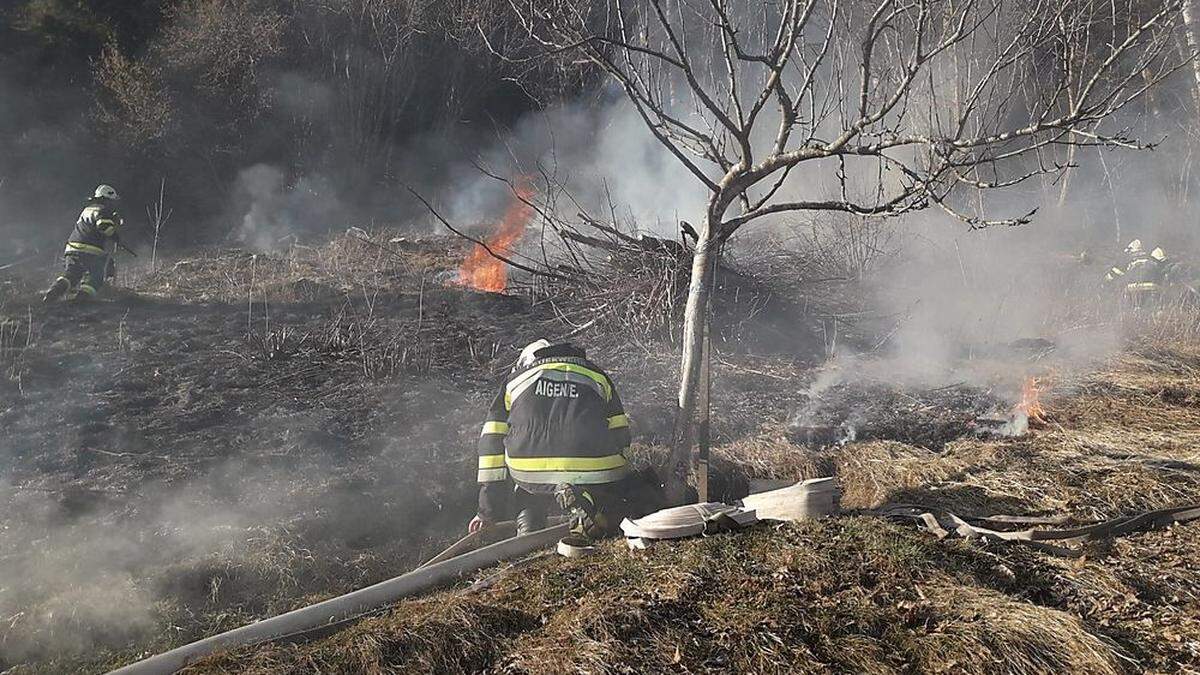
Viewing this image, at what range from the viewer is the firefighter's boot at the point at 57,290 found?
8.85 metres

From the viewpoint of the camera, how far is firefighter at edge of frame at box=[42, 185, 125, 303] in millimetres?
9117

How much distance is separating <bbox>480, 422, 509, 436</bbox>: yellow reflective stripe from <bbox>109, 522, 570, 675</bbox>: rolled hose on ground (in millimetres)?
725

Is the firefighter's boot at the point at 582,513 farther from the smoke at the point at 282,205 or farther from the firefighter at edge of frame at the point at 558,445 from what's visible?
the smoke at the point at 282,205

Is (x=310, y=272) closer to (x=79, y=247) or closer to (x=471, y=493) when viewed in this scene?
(x=79, y=247)

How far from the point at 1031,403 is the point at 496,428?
4.97 m

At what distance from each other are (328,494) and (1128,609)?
4.92m

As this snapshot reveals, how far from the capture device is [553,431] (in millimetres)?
4875

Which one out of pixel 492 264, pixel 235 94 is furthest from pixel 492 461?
pixel 235 94

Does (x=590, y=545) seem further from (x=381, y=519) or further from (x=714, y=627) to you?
(x=381, y=519)

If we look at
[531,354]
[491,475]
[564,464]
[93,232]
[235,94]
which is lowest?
[491,475]

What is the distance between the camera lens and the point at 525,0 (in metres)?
5.31

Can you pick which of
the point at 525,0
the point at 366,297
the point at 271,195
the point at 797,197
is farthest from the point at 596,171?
the point at 525,0

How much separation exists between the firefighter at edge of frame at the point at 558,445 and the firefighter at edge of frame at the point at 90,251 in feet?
22.7

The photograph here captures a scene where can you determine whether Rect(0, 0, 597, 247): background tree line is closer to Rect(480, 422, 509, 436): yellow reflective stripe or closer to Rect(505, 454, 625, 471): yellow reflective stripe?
Rect(480, 422, 509, 436): yellow reflective stripe
